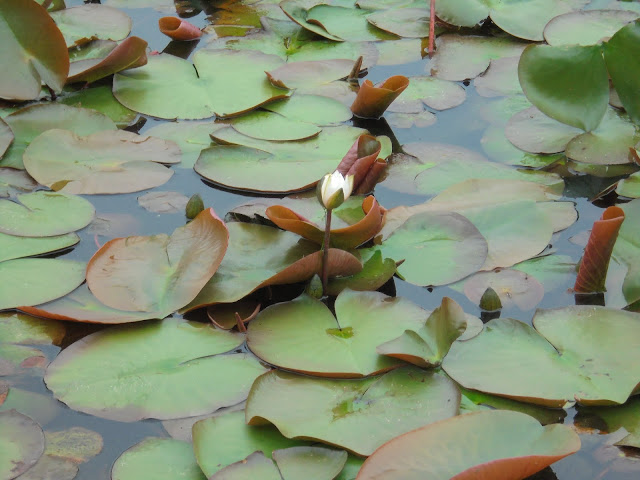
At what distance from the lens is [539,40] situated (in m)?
3.04

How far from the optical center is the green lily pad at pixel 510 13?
3072 mm

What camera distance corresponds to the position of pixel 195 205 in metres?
2.06

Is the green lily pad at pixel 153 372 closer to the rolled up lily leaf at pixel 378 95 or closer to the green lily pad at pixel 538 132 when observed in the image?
the rolled up lily leaf at pixel 378 95

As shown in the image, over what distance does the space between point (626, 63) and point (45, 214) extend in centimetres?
183

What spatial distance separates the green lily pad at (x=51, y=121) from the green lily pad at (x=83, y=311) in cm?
81

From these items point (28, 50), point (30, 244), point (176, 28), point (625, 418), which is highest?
point (28, 50)

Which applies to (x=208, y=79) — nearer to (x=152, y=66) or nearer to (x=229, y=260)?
(x=152, y=66)

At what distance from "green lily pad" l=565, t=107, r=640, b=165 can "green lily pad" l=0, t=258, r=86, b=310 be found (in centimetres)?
154

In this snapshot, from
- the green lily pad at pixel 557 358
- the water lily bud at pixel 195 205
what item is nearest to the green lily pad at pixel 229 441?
the green lily pad at pixel 557 358

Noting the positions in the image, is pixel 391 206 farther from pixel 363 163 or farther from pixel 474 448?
pixel 474 448

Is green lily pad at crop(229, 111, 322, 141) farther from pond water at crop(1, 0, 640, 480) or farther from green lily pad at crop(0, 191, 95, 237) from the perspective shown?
green lily pad at crop(0, 191, 95, 237)

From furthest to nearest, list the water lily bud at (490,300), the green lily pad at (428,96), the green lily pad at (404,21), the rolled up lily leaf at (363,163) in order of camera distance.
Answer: the green lily pad at (404,21) < the green lily pad at (428,96) < the rolled up lily leaf at (363,163) < the water lily bud at (490,300)

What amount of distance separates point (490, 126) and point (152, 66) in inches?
49.9

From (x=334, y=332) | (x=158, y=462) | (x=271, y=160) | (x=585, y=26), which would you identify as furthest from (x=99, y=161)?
(x=585, y=26)
